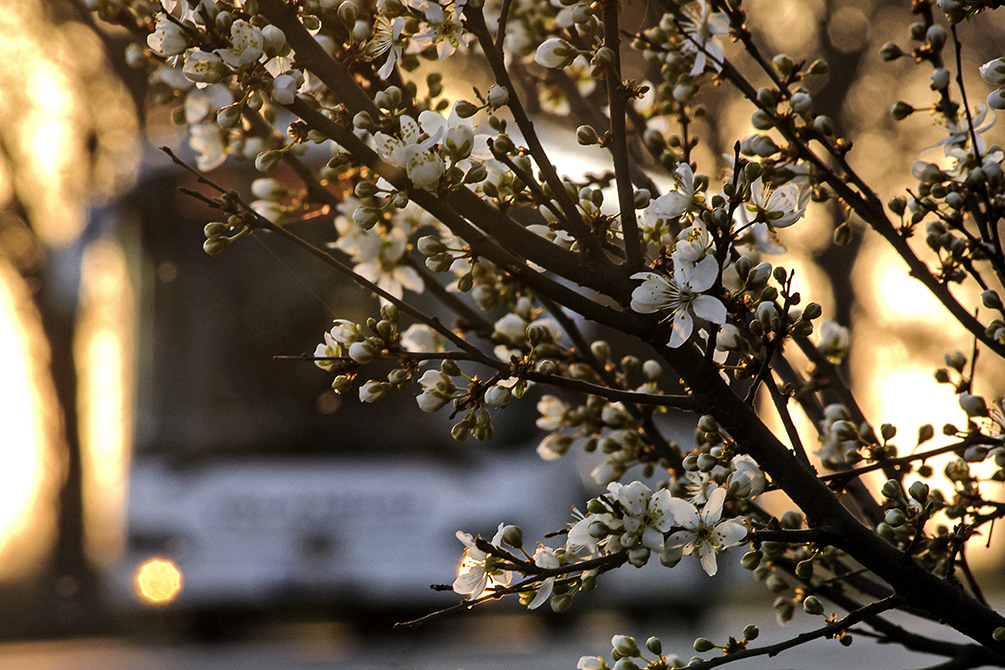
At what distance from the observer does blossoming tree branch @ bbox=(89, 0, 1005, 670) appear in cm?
110

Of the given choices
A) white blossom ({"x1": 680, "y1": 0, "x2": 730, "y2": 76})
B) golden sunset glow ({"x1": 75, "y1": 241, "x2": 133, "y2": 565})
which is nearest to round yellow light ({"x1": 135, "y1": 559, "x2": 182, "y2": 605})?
golden sunset glow ({"x1": 75, "y1": 241, "x2": 133, "y2": 565})

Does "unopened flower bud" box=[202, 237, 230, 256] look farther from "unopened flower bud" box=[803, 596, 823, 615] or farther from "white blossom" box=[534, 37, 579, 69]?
"unopened flower bud" box=[803, 596, 823, 615]

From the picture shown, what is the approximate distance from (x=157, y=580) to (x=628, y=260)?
19.3ft

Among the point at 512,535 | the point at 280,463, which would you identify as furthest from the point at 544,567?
the point at 280,463

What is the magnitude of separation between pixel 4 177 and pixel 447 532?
553cm

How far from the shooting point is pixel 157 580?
6277mm

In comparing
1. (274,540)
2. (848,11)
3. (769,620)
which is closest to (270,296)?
(274,540)

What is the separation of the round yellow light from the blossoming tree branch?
5.19m

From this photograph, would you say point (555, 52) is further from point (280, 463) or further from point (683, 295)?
point (280, 463)

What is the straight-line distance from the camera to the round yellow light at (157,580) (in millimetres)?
6238

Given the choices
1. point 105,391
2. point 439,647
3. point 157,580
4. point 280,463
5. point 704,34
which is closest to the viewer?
point 704,34

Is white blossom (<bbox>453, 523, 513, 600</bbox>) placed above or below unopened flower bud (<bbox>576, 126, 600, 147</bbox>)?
below

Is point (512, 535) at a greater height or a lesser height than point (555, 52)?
lesser

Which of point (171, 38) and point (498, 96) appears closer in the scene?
point (171, 38)
